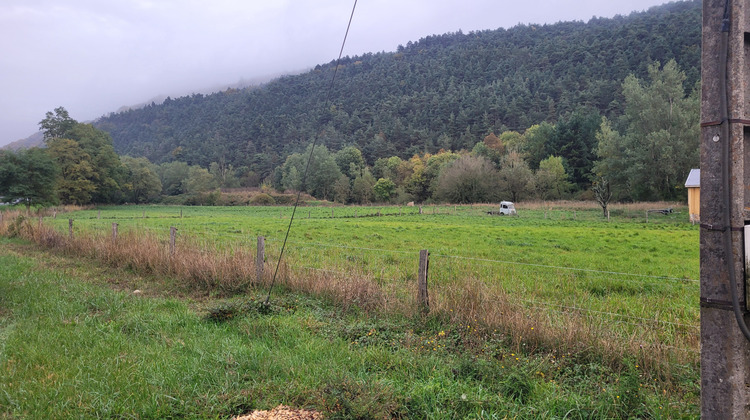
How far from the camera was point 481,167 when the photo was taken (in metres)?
64.8

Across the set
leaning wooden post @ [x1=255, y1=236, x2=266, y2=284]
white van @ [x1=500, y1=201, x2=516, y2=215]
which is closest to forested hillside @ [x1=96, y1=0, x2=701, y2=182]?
white van @ [x1=500, y1=201, x2=516, y2=215]

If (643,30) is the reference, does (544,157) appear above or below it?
below

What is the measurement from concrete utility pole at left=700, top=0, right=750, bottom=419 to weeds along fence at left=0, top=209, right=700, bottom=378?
242 cm

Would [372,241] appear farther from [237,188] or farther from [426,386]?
[237,188]

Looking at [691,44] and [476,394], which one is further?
[691,44]

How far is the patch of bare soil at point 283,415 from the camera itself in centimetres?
338

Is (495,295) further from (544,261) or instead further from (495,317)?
(544,261)

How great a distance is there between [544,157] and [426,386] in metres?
76.4

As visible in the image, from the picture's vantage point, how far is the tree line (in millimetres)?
43031

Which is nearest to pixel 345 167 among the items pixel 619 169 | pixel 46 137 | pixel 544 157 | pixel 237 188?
pixel 237 188

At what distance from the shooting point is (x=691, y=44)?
89375mm

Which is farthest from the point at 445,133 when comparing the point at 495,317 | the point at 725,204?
Result: the point at 725,204

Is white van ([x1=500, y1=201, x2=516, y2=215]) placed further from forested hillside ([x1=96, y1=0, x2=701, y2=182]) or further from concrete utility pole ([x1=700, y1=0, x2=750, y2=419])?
concrete utility pole ([x1=700, y1=0, x2=750, y2=419])

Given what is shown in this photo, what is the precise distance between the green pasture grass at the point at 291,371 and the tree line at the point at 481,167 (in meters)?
13.5
